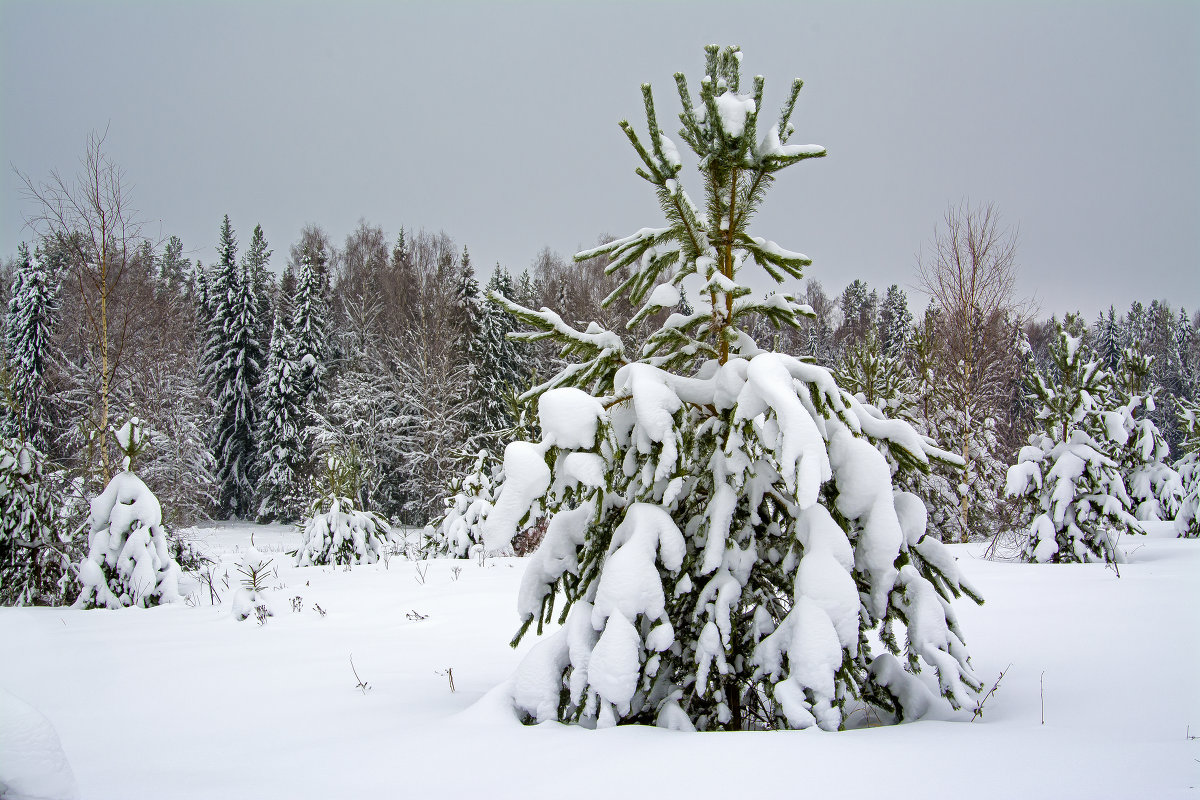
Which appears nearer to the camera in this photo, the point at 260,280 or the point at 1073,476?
the point at 1073,476

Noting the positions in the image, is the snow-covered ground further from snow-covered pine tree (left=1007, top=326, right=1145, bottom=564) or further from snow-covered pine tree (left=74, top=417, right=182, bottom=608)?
Result: snow-covered pine tree (left=1007, top=326, right=1145, bottom=564)

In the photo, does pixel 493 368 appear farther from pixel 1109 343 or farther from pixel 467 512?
pixel 1109 343

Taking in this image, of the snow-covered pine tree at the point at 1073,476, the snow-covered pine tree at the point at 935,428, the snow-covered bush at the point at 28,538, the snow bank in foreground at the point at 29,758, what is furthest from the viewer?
the snow-covered pine tree at the point at 935,428

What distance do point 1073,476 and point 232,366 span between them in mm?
36375

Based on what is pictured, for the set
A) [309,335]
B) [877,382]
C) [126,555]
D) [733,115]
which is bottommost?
[126,555]

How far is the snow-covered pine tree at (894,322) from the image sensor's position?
3825 cm

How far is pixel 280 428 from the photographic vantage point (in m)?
31.9

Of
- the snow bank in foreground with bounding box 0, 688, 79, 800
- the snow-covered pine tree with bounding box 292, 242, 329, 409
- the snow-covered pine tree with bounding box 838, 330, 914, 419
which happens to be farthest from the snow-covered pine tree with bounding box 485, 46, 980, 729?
the snow-covered pine tree with bounding box 292, 242, 329, 409

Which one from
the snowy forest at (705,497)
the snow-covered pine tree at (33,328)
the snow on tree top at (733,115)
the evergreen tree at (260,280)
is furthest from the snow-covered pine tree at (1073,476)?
the evergreen tree at (260,280)

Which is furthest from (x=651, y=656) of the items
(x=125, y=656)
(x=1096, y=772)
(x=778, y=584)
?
(x=125, y=656)

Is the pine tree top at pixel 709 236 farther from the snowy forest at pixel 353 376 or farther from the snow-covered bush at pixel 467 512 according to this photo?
the snow-covered bush at pixel 467 512

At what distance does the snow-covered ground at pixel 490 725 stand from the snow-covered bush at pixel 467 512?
8.39 meters

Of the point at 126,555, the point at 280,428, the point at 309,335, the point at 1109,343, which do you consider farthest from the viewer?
the point at 1109,343

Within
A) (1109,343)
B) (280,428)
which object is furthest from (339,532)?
(1109,343)
